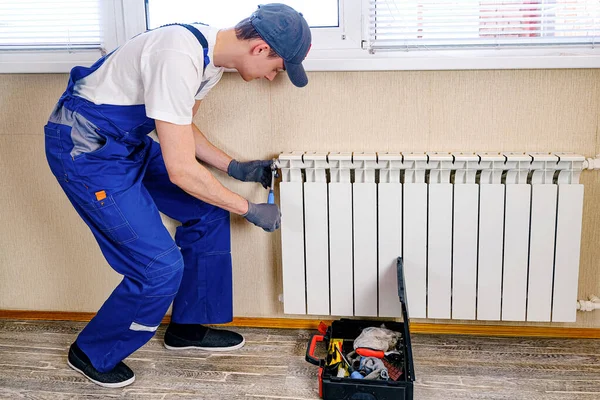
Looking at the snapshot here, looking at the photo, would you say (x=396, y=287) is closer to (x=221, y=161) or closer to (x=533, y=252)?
(x=533, y=252)

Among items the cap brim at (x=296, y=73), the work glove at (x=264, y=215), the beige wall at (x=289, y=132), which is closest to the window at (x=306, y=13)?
the beige wall at (x=289, y=132)

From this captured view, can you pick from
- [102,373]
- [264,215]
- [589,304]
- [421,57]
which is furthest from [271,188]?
[589,304]

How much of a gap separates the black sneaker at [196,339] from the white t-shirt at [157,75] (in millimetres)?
896

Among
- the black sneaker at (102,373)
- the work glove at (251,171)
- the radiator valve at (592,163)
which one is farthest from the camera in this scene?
the work glove at (251,171)

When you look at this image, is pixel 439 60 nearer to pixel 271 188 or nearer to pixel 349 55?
pixel 349 55

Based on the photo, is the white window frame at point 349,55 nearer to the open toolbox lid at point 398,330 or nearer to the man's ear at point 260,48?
the man's ear at point 260,48

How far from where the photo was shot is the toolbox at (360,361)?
5.98 ft

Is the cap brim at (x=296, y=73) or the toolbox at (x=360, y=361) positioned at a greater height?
the cap brim at (x=296, y=73)

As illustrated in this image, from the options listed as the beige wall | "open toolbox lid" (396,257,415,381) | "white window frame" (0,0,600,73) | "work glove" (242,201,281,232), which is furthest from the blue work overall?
"open toolbox lid" (396,257,415,381)

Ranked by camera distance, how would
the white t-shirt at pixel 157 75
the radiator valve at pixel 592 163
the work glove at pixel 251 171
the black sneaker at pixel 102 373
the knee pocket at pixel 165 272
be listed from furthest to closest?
the work glove at pixel 251 171 < the radiator valve at pixel 592 163 < the black sneaker at pixel 102 373 < the knee pocket at pixel 165 272 < the white t-shirt at pixel 157 75

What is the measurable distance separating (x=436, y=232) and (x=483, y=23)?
2.47 feet

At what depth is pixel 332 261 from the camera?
226cm

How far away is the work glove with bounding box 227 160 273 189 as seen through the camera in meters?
→ 2.27

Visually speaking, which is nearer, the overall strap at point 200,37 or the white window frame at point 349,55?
the overall strap at point 200,37
